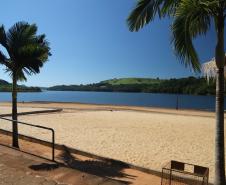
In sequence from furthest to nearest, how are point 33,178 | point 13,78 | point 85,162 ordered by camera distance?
point 13,78 → point 85,162 → point 33,178

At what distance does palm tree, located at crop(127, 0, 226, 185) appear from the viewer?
5012mm

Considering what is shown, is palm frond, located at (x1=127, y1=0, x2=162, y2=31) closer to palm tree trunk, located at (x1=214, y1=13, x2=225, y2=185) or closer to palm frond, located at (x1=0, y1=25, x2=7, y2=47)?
palm tree trunk, located at (x1=214, y1=13, x2=225, y2=185)

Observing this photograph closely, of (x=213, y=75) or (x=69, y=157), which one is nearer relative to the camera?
(x=213, y=75)

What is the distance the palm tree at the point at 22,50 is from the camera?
8562 millimetres

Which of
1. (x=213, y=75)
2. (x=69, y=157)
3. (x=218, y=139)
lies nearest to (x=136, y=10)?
(x=213, y=75)

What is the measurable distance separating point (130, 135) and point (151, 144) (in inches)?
90.1

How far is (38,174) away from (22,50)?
4.30 m

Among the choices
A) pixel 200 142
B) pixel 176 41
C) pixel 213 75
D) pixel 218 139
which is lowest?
pixel 200 142

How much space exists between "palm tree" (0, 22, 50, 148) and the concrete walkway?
265 cm

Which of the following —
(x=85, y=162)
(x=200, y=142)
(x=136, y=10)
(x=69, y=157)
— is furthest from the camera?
(x=200, y=142)

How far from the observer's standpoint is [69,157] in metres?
8.37

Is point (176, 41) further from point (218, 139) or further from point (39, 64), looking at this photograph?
point (39, 64)

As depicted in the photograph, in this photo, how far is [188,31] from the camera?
546 cm

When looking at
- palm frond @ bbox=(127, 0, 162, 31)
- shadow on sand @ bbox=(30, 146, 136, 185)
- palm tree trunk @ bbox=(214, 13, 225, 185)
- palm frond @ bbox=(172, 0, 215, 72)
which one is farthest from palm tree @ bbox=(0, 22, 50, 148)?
palm tree trunk @ bbox=(214, 13, 225, 185)
